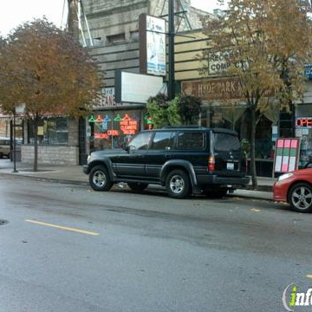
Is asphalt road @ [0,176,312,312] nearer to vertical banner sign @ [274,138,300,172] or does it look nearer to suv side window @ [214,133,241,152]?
suv side window @ [214,133,241,152]

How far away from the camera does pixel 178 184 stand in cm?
1404

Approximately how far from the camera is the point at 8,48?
2172 cm

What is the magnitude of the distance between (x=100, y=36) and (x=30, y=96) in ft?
24.0

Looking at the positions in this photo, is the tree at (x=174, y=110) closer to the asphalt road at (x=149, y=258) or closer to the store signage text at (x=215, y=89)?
the store signage text at (x=215, y=89)

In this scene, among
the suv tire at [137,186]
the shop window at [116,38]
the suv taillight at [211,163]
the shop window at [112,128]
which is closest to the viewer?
the suv taillight at [211,163]

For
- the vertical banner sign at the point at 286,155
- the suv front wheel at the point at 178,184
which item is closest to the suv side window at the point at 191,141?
the suv front wheel at the point at 178,184

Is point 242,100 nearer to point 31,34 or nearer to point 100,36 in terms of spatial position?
point 31,34

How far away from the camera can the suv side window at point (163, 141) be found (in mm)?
14273

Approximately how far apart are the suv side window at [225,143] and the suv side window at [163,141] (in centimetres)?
129

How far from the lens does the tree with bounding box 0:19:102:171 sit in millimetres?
21141

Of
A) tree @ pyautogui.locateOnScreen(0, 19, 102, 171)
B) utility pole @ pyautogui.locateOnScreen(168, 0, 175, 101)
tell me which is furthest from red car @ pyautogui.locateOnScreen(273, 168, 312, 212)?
tree @ pyautogui.locateOnScreen(0, 19, 102, 171)

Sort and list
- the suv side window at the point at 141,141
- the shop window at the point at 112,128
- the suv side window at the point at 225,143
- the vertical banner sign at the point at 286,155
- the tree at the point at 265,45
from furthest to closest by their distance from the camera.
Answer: the shop window at the point at 112,128 < the vertical banner sign at the point at 286,155 < the suv side window at the point at 141,141 < the tree at the point at 265,45 < the suv side window at the point at 225,143

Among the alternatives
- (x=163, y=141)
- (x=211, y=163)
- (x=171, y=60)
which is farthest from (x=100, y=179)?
(x=171, y=60)

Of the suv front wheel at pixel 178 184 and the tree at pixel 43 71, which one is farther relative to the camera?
the tree at pixel 43 71
